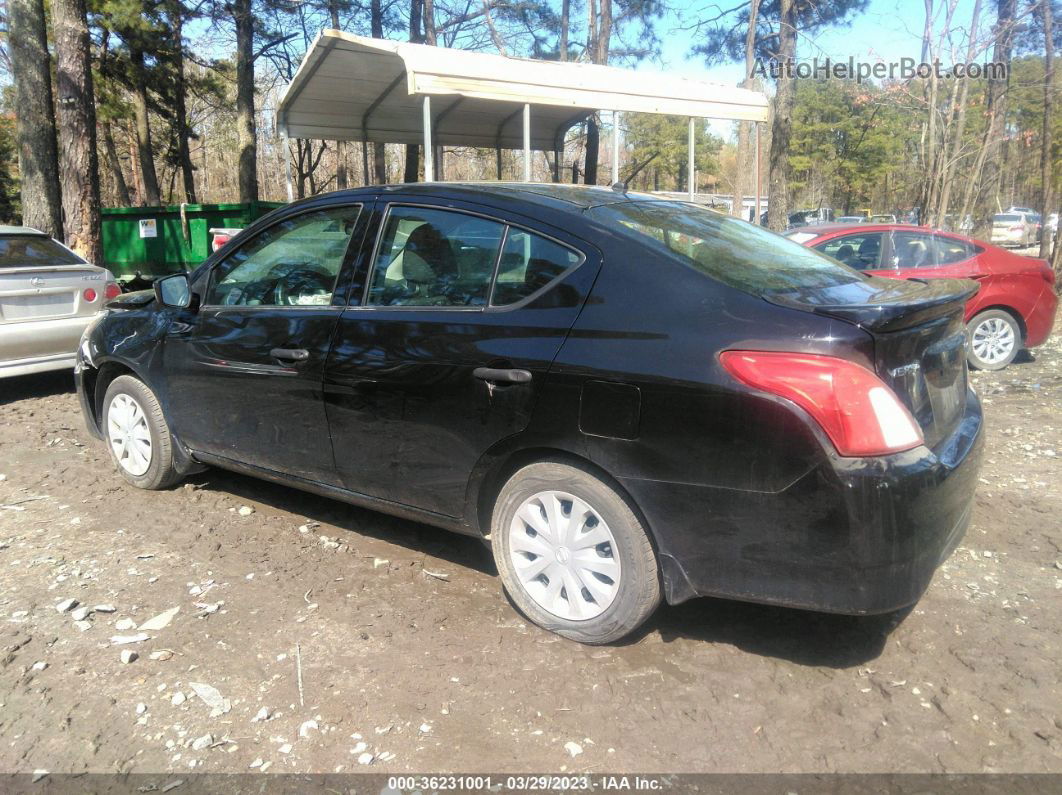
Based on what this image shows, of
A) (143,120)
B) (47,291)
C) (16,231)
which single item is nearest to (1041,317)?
(47,291)

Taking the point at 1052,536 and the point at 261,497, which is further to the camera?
the point at 261,497

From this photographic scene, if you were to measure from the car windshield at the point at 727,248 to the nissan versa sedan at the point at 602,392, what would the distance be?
2 centimetres

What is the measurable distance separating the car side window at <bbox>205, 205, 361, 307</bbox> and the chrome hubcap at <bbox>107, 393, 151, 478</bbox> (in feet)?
3.04

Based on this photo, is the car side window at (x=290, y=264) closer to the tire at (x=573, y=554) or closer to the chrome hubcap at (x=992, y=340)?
the tire at (x=573, y=554)

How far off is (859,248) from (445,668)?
670cm

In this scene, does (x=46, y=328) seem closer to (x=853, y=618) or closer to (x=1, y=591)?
(x=1, y=591)

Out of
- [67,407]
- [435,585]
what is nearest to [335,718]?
[435,585]

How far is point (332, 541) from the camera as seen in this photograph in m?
4.07

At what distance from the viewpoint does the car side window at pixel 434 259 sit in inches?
128

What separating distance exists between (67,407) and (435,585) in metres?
4.76

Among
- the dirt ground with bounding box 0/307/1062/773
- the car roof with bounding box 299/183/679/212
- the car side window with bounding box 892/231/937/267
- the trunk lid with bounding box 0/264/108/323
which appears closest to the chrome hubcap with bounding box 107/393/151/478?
the dirt ground with bounding box 0/307/1062/773

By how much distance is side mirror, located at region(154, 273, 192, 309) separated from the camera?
424 centimetres

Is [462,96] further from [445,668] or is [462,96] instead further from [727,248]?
[445,668]

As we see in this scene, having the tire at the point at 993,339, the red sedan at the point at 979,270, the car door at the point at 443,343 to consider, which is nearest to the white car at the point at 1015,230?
the red sedan at the point at 979,270
